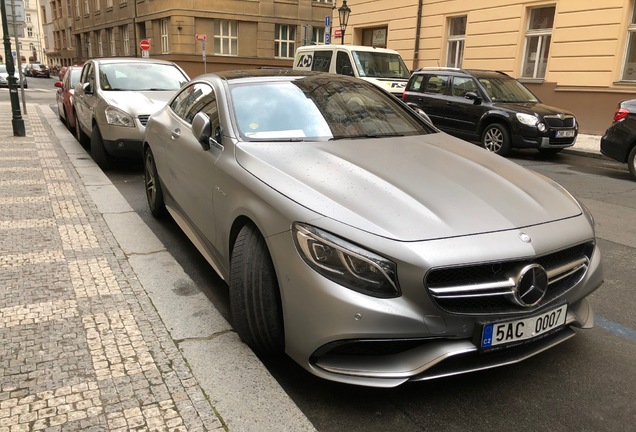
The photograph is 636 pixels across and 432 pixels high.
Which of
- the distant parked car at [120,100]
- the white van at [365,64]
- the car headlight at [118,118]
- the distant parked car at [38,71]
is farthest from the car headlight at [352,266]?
the distant parked car at [38,71]

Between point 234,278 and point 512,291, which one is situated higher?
point 512,291

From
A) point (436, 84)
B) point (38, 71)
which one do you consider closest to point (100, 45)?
point (38, 71)

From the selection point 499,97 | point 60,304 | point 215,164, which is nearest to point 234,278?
point 215,164

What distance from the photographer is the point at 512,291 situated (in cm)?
235

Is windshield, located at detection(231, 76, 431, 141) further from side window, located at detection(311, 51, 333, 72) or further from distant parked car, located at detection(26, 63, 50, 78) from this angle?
distant parked car, located at detection(26, 63, 50, 78)

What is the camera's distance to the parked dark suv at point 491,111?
1034 centimetres

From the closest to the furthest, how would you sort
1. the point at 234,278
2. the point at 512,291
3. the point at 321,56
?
the point at 512,291 → the point at 234,278 → the point at 321,56

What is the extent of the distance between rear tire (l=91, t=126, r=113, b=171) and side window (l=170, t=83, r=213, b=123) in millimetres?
3096

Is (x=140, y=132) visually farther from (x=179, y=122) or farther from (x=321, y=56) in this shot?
(x=321, y=56)

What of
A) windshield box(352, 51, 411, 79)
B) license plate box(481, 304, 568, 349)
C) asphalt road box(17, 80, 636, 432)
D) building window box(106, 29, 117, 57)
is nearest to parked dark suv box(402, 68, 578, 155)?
windshield box(352, 51, 411, 79)

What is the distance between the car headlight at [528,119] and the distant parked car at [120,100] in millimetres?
6420

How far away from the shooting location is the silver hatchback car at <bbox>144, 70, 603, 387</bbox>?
229 centimetres

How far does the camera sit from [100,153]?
774 cm

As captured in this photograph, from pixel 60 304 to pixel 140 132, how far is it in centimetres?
449
